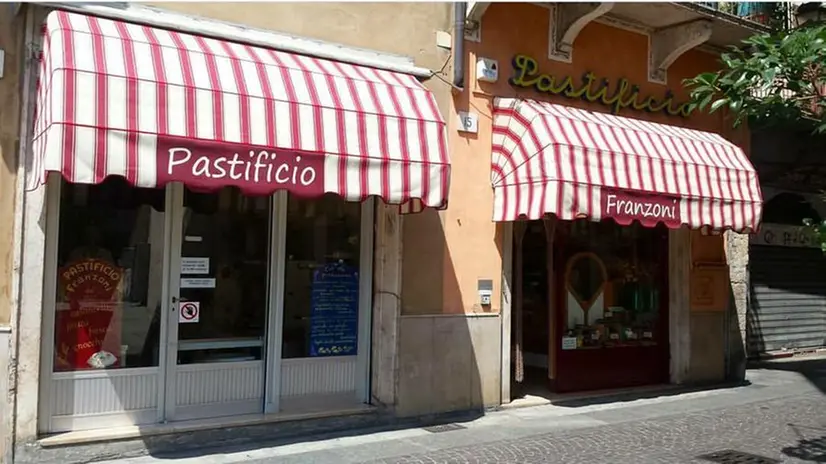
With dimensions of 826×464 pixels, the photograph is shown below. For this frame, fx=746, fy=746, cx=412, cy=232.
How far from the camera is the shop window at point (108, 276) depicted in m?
6.70

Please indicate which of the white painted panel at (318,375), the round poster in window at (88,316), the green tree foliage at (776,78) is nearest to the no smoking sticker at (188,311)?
the round poster in window at (88,316)

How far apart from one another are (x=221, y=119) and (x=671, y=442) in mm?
5471

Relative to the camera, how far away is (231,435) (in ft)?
23.5

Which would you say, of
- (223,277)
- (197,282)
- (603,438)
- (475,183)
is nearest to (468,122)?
(475,183)

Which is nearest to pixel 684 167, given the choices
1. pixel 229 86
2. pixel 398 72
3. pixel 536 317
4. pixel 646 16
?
pixel 646 16

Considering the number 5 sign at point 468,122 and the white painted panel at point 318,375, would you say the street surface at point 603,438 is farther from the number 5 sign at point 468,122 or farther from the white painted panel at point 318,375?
the number 5 sign at point 468,122

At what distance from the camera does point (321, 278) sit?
812 cm

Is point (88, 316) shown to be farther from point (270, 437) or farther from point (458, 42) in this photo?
point (458, 42)

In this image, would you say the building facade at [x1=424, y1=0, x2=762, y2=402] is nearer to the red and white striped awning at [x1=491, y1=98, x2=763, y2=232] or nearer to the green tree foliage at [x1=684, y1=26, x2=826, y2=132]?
the red and white striped awning at [x1=491, y1=98, x2=763, y2=232]

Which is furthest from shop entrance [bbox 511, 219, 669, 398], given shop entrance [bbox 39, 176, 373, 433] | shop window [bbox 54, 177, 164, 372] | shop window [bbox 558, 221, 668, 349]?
shop window [bbox 54, 177, 164, 372]

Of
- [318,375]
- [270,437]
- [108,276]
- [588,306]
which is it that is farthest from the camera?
[588,306]

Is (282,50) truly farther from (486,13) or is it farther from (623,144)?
(623,144)

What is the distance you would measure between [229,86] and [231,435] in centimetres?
330

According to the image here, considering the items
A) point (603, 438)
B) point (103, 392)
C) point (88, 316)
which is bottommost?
point (603, 438)
